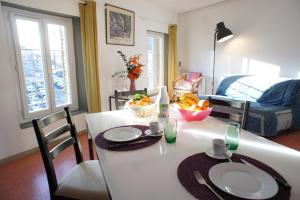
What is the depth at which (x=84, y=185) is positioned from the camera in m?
1.09

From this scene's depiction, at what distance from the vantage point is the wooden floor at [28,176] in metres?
1.67

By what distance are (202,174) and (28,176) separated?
195cm

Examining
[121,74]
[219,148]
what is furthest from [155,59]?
[219,148]

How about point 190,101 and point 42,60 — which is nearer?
point 190,101

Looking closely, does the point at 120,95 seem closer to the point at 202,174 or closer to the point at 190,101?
the point at 190,101

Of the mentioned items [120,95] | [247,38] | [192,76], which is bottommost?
[120,95]

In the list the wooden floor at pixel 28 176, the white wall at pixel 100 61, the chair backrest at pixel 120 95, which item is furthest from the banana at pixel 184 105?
the white wall at pixel 100 61

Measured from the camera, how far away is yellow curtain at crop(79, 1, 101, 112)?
2701 millimetres

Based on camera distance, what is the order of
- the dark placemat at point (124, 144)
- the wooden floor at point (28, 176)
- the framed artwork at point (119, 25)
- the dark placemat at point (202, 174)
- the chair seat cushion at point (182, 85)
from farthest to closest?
the chair seat cushion at point (182, 85) < the framed artwork at point (119, 25) < the wooden floor at point (28, 176) < the dark placemat at point (124, 144) < the dark placemat at point (202, 174)

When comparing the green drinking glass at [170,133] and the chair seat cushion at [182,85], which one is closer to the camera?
the green drinking glass at [170,133]

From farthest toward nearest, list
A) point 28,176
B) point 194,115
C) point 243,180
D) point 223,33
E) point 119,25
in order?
point 223,33 < point 119,25 < point 28,176 < point 194,115 < point 243,180

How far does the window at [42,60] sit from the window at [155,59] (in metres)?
1.91

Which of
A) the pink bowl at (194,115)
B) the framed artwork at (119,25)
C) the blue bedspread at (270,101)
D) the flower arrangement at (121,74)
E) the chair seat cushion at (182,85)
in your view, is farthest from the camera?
the chair seat cushion at (182,85)

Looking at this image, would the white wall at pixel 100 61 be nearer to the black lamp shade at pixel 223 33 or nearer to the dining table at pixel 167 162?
the black lamp shade at pixel 223 33
